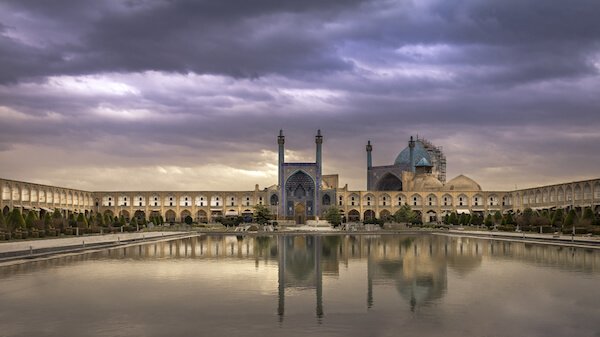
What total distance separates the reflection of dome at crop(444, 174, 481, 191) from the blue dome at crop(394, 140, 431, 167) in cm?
542

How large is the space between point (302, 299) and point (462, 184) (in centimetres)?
7252

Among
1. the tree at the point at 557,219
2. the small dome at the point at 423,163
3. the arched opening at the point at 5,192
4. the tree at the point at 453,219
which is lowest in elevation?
the tree at the point at 453,219

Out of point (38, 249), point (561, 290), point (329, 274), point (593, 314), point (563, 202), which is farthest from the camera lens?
point (563, 202)

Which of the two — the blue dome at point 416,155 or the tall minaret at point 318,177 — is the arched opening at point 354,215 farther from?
the blue dome at point 416,155

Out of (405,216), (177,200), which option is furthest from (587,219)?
(177,200)

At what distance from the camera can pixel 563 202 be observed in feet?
202

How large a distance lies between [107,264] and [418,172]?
69124mm

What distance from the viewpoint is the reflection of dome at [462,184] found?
7941cm

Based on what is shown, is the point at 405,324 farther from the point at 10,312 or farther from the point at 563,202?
the point at 563,202

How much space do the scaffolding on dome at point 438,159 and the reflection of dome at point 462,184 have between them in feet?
25.4

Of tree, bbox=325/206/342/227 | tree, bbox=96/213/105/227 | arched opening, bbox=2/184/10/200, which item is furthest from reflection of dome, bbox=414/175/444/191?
arched opening, bbox=2/184/10/200

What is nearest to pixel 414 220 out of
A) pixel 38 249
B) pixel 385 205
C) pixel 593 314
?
pixel 385 205

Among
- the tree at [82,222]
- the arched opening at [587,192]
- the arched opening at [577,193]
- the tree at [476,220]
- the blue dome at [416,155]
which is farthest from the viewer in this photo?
the blue dome at [416,155]

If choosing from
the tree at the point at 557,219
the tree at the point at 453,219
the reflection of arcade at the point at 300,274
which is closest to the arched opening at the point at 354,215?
the tree at the point at 453,219
